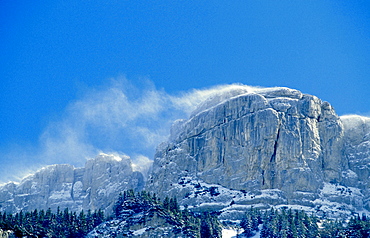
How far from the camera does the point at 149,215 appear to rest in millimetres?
199250

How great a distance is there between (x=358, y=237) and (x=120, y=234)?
2762 inches

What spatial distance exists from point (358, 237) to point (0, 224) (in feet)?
335

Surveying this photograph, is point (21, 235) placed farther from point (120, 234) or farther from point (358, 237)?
point (358, 237)

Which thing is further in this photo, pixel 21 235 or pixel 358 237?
pixel 358 237

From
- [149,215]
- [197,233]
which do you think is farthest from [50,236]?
[197,233]

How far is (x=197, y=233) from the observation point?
19962 cm

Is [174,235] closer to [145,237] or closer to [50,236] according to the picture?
[145,237]

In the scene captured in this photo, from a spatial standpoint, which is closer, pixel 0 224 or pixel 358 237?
pixel 0 224

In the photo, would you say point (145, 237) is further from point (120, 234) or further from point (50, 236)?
point (50, 236)

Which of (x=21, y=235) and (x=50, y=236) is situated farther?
(x=50, y=236)

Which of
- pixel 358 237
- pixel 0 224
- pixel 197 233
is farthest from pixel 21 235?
pixel 358 237

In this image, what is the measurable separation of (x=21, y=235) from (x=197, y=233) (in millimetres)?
51297

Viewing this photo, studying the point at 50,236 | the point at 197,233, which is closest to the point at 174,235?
the point at 197,233

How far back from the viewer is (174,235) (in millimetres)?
196375
